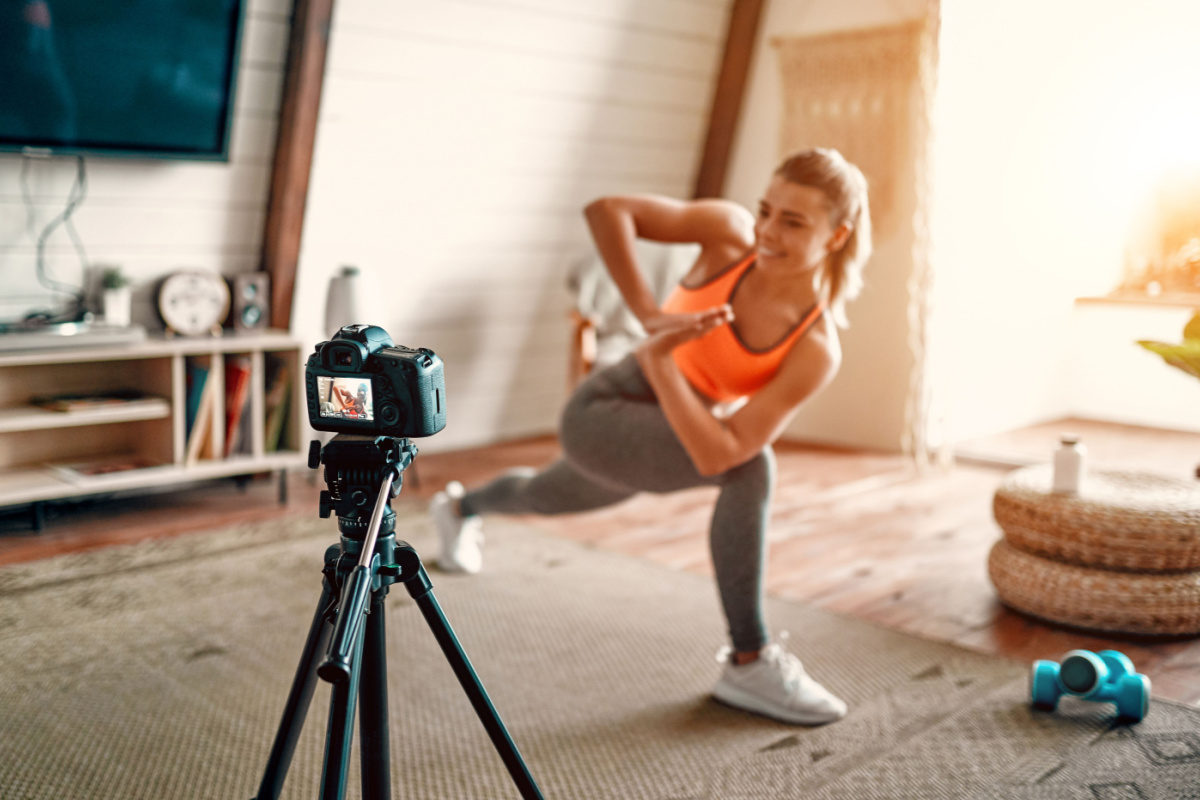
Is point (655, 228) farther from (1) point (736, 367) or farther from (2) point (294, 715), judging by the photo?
(2) point (294, 715)

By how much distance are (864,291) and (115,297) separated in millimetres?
2734

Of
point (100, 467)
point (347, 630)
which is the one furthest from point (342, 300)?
point (347, 630)

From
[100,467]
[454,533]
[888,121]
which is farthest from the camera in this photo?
[888,121]

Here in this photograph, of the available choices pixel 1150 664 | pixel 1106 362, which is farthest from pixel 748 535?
pixel 1106 362

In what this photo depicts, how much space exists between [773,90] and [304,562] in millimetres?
2871

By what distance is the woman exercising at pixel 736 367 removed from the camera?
190 centimetres

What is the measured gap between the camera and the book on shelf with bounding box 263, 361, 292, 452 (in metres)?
3.41

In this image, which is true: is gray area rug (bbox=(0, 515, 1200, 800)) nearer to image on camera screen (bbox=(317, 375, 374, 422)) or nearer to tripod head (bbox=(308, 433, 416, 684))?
tripod head (bbox=(308, 433, 416, 684))

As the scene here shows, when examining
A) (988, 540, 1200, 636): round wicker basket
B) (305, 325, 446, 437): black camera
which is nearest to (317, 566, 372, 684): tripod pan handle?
(305, 325, 446, 437): black camera

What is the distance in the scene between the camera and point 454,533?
2.62 m

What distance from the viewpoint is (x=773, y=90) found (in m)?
4.53

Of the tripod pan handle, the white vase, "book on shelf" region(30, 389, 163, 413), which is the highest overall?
the white vase

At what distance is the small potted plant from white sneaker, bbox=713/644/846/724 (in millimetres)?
2068

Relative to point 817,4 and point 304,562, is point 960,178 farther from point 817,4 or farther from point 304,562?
point 304,562
